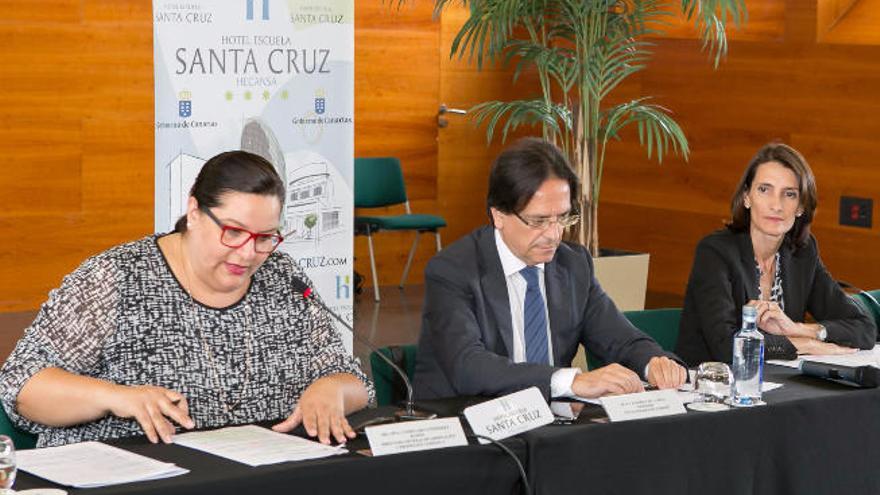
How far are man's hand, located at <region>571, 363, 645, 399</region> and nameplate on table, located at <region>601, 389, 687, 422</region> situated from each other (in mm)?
119

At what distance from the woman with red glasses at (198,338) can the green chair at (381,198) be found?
5.20 meters

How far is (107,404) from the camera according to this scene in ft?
8.86

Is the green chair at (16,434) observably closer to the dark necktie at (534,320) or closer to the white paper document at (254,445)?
the white paper document at (254,445)

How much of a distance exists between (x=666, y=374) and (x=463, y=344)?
19.9 inches

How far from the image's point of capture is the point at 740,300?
165 inches

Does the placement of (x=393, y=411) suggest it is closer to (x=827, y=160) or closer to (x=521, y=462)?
(x=521, y=462)

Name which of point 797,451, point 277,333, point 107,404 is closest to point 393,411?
point 277,333

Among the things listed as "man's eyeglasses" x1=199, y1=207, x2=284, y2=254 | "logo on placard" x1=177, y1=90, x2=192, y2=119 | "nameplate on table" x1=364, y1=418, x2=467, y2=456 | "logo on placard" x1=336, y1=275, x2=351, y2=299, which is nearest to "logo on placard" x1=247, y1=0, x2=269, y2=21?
"logo on placard" x1=177, y1=90, x2=192, y2=119

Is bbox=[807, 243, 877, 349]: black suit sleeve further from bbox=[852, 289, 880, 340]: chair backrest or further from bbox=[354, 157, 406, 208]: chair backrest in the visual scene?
bbox=[354, 157, 406, 208]: chair backrest

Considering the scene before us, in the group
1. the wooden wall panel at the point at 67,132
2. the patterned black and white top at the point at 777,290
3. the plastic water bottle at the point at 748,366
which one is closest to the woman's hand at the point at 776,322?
the patterned black and white top at the point at 777,290

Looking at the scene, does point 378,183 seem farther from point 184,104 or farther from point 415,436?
point 415,436

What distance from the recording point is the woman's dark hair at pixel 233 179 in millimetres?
2945

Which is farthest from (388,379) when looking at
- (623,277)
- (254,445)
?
(623,277)

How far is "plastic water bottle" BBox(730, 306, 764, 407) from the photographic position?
319 cm
